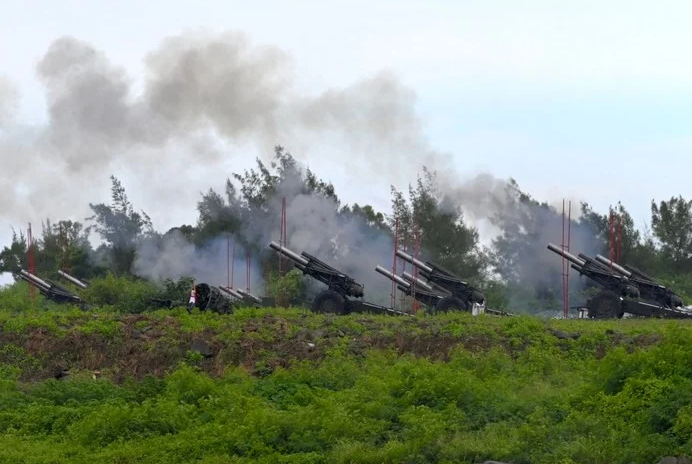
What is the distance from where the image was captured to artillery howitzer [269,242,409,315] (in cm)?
4234

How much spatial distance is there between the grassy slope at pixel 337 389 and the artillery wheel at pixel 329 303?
9064 millimetres

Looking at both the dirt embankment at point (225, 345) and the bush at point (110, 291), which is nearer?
the dirt embankment at point (225, 345)

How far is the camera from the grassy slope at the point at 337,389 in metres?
17.6

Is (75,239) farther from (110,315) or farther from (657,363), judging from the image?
(657,363)

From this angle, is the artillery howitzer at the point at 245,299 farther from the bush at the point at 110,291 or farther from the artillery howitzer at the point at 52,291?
the artillery howitzer at the point at 52,291

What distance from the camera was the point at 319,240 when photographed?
2320 inches

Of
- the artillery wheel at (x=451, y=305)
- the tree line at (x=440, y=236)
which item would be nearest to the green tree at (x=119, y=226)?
the tree line at (x=440, y=236)

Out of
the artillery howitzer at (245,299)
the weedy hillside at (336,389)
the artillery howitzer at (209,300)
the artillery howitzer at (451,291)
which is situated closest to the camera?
the weedy hillside at (336,389)

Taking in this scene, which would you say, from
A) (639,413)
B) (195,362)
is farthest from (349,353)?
(639,413)

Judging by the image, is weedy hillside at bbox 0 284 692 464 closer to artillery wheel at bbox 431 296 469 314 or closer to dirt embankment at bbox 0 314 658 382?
dirt embankment at bbox 0 314 658 382

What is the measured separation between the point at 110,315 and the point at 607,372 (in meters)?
16.9

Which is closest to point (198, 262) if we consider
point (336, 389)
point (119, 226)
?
point (119, 226)

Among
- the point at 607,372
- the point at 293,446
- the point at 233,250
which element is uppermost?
the point at 233,250

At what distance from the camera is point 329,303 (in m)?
42.6
